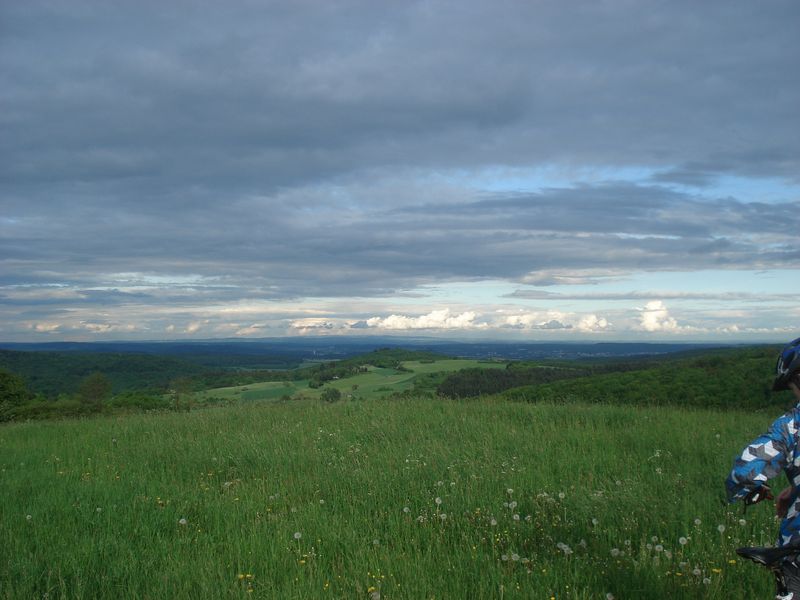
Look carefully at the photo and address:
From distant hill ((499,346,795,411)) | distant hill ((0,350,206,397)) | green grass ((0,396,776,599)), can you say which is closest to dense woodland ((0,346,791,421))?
distant hill ((499,346,795,411))

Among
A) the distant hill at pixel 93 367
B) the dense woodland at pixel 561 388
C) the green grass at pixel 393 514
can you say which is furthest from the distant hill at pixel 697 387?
the distant hill at pixel 93 367

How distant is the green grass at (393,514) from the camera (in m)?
5.03

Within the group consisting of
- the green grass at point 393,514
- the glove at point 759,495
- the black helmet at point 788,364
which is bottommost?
the green grass at point 393,514

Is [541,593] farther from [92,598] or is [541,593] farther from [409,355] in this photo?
[409,355]

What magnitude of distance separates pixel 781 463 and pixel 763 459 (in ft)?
0.43

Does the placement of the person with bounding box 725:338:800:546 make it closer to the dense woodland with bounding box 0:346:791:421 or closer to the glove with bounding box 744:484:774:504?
the glove with bounding box 744:484:774:504

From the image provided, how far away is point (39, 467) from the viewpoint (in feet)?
34.7

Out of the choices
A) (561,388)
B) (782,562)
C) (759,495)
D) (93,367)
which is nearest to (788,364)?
(759,495)

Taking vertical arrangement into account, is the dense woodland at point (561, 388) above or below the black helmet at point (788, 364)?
below

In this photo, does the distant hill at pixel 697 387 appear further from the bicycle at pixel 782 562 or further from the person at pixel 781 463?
the bicycle at pixel 782 562

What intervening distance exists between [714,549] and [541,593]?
186 cm

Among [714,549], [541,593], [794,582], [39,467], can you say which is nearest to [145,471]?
[39,467]

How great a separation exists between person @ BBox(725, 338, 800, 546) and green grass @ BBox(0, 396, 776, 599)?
1.56 meters

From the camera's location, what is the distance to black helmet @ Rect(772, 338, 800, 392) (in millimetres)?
3332
